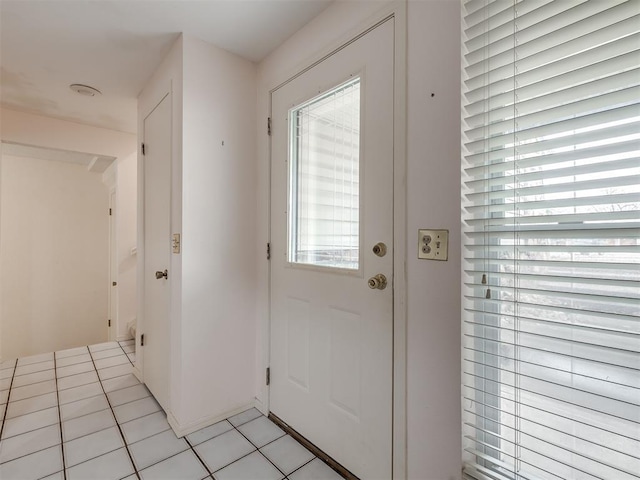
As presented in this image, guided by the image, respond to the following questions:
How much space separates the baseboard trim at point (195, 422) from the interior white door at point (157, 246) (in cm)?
18

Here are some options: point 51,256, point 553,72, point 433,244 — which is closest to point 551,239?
point 433,244

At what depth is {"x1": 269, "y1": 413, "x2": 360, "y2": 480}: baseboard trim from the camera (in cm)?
146

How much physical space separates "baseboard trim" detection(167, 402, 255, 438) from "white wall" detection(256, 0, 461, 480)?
1.21 metres

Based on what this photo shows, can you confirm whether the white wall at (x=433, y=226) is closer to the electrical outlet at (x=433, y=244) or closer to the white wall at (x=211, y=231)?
the electrical outlet at (x=433, y=244)

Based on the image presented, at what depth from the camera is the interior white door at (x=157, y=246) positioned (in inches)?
77.6

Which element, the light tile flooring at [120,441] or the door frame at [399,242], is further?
the light tile flooring at [120,441]

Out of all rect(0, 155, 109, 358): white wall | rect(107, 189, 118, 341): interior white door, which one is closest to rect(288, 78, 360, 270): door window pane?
rect(107, 189, 118, 341): interior white door

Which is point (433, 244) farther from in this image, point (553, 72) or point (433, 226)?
point (553, 72)

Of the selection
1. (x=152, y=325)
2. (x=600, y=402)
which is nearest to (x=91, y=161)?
(x=152, y=325)

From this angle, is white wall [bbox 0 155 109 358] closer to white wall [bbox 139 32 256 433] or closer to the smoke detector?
the smoke detector

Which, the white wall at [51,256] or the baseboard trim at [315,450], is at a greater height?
the white wall at [51,256]

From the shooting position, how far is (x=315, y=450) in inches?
63.6

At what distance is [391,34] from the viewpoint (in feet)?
4.17

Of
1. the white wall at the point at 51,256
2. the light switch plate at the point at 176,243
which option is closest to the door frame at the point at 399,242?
the light switch plate at the point at 176,243
